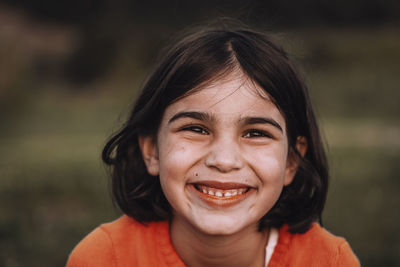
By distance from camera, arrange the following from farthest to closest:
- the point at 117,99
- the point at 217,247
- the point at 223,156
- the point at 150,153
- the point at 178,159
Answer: the point at 117,99 < the point at 150,153 < the point at 217,247 < the point at 178,159 < the point at 223,156

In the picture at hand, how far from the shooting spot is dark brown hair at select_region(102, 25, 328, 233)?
248cm

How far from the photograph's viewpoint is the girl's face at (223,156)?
2.32 meters

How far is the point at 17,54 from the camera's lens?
14.5 meters

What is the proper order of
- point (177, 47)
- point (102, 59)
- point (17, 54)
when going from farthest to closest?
point (102, 59) → point (17, 54) → point (177, 47)

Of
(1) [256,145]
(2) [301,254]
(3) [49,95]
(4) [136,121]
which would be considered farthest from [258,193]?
(3) [49,95]

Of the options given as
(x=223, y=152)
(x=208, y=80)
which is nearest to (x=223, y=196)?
(x=223, y=152)

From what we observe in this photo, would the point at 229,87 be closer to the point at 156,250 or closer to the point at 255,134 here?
the point at 255,134

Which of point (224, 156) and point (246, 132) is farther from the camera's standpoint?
point (246, 132)

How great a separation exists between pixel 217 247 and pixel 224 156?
659 millimetres

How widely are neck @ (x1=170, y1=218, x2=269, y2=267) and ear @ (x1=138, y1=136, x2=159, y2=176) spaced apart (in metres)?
0.37

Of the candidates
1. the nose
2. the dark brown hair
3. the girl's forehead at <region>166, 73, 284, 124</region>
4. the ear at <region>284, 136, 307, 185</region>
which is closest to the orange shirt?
the dark brown hair

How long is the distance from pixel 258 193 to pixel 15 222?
9.14 feet

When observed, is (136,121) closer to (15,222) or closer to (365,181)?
(15,222)

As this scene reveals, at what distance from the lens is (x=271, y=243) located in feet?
9.27
